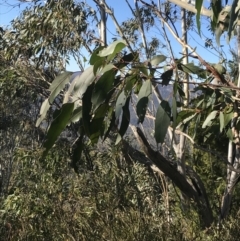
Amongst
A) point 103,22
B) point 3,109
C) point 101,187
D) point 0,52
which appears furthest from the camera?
point 3,109

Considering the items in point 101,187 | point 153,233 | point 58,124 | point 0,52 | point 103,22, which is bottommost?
point 153,233

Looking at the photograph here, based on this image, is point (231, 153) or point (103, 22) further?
point (103, 22)

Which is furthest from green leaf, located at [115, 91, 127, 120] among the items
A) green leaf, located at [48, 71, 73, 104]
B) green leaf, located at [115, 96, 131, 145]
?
green leaf, located at [48, 71, 73, 104]

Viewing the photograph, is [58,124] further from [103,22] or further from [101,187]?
[103,22]

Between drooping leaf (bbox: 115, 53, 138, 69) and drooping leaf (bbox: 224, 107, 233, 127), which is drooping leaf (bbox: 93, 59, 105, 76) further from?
drooping leaf (bbox: 224, 107, 233, 127)

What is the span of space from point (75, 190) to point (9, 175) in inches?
466

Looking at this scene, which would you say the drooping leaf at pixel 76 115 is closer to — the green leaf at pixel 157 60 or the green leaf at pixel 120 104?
the green leaf at pixel 120 104

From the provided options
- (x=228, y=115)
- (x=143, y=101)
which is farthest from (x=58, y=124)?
(x=228, y=115)

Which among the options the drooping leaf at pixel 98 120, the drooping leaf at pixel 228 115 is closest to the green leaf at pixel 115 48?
the drooping leaf at pixel 98 120

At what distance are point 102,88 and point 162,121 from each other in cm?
14

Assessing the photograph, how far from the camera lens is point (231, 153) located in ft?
13.9

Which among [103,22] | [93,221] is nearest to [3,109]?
[103,22]

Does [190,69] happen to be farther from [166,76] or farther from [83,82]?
[83,82]

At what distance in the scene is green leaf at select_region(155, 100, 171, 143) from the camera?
2.99 feet
